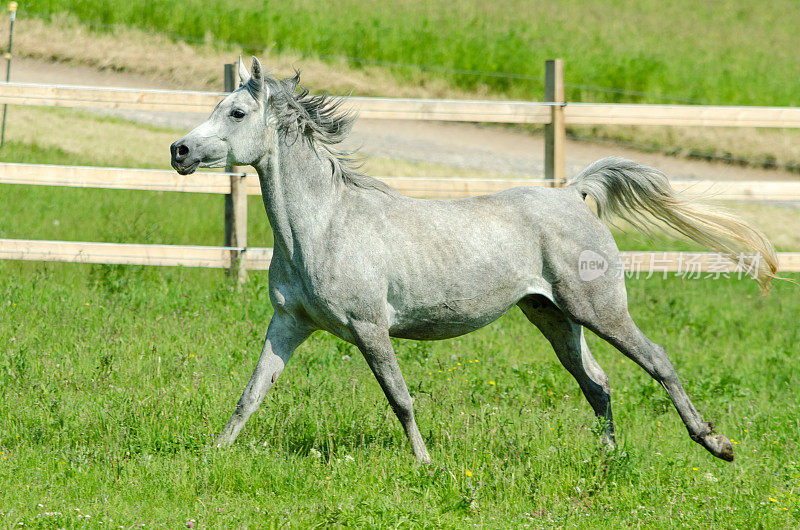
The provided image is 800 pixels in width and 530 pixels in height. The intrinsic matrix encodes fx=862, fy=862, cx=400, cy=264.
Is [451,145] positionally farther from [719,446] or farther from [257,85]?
[257,85]

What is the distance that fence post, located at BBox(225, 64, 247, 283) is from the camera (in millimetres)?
7668

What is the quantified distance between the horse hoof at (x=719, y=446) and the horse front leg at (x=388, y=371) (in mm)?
1568

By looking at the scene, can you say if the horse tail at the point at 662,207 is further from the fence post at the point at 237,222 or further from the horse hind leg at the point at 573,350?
the fence post at the point at 237,222

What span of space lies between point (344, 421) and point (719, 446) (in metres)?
2.10

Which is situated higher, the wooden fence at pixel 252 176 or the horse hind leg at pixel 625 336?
the wooden fence at pixel 252 176

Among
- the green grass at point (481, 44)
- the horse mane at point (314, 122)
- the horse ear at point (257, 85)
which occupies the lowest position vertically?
the horse mane at point (314, 122)

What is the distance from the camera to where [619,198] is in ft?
16.9

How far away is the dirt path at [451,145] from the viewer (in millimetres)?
14352

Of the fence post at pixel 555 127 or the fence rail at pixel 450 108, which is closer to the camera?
the fence rail at pixel 450 108

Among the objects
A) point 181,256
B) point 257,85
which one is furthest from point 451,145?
point 257,85

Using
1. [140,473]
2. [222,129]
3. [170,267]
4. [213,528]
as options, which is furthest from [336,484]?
[170,267]

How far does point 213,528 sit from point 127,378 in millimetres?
2092

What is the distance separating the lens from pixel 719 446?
4.73 m

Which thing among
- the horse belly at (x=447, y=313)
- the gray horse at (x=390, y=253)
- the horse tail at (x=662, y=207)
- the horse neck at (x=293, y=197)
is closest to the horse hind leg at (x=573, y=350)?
the gray horse at (x=390, y=253)
